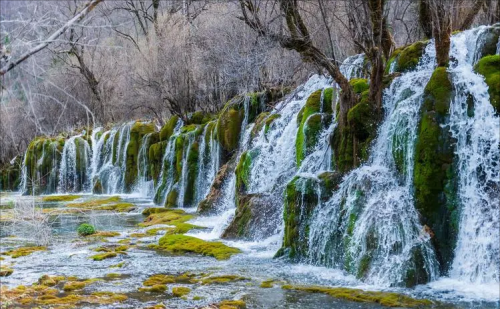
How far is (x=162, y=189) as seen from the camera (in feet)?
76.6

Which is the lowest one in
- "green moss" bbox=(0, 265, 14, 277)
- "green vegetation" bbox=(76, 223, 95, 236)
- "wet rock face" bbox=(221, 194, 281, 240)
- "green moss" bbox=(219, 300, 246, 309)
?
"green moss" bbox=(0, 265, 14, 277)

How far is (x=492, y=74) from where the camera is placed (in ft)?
32.3

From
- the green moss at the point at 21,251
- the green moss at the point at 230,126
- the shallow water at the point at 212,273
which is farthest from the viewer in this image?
the green moss at the point at 230,126

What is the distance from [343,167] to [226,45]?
42.7 ft

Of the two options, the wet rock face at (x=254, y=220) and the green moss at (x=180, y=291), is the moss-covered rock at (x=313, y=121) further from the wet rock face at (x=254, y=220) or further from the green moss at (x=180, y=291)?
the green moss at (x=180, y=291)

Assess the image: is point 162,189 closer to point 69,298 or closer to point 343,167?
point 343,167

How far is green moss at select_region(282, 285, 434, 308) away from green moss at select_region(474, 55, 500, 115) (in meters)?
3.62

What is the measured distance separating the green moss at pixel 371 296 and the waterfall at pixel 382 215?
2.16 ft

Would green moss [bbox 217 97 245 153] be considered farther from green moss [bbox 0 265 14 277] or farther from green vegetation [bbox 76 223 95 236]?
green moss [bbox 0 265 14 277]

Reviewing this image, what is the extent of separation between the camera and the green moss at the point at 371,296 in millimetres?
7793

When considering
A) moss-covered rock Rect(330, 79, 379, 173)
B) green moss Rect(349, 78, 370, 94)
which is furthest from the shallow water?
green moss Rect(349, 78, 370, 94)

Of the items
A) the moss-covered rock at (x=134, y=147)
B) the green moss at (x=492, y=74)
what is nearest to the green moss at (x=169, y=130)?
the moss-covered rock at (x=134, y=147)

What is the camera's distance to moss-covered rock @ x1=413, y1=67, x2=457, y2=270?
9.42 m

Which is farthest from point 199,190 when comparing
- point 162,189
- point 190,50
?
point 190,50
